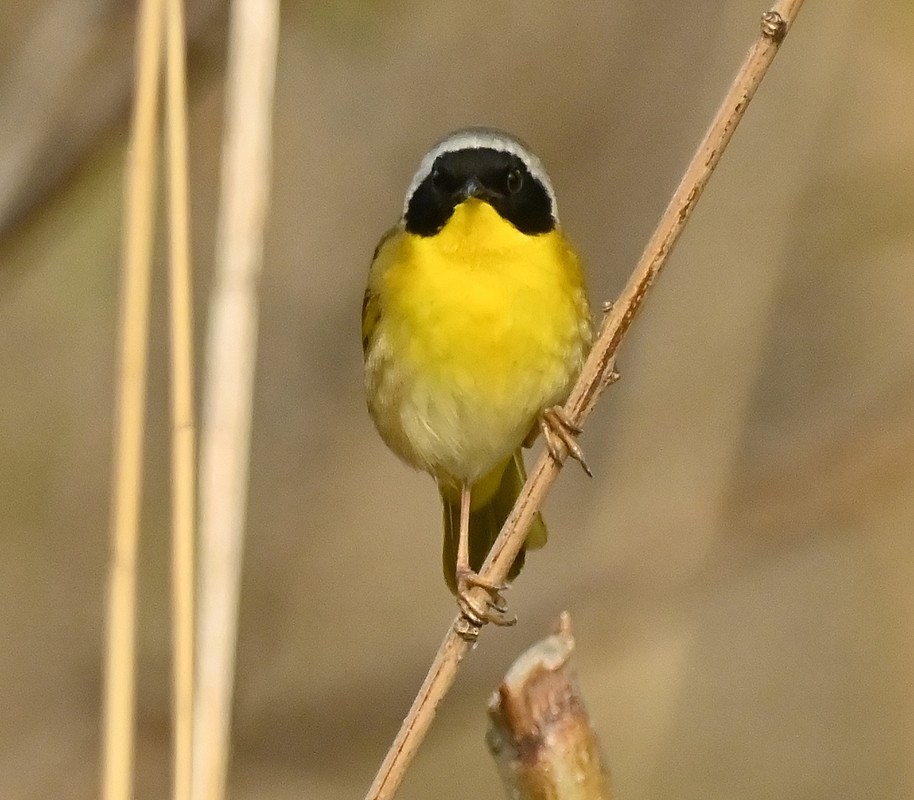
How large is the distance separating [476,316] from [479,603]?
17.8 inches

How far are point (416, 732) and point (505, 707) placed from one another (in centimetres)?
18

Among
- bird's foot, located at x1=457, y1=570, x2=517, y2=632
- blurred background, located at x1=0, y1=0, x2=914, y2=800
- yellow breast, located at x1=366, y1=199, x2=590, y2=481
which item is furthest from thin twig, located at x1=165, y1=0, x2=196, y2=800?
blurred background, located at x1=0, y1=0, x2=914, y2=800

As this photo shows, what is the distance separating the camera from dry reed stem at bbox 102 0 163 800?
1.23 meters

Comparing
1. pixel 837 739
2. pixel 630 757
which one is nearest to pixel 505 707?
pixel 630 757

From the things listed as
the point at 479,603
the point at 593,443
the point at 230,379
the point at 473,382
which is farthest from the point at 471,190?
the point at 593,443

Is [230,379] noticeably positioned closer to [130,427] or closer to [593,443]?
[130,427]

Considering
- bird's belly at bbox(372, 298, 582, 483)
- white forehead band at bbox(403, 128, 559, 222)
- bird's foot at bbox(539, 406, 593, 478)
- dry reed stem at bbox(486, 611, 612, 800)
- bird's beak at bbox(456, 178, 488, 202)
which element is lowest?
dry reed stem at bbox(486, 611, 612, 800)

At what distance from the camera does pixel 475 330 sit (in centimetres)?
201

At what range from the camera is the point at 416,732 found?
1340mm

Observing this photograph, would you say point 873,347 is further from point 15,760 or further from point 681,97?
point 15,760

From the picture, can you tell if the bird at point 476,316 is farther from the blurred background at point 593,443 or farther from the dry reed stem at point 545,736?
the dry reed stem at point 545,736

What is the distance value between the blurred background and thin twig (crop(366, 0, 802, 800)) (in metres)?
0.94

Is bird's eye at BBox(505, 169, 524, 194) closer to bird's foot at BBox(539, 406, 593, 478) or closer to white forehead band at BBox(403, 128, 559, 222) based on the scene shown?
white forehead band at BBox(403, 128, 559, 222)

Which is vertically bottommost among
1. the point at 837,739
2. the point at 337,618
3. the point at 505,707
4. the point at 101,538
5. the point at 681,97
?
the point at 505,707
